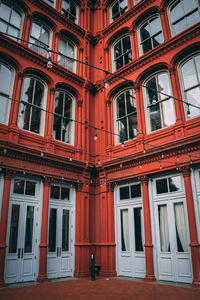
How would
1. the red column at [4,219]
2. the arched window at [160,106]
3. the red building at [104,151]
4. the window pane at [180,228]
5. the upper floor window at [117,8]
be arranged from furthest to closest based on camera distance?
the upper floor window at [117,8] → the arched window at [160,106] → the red building at [104,151] → the window pane at [180,228] → the red column at [4,219]

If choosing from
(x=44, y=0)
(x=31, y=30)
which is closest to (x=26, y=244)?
(x=31, y=30)

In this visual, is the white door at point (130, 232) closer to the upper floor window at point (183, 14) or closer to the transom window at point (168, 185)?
the transom window at point (168, 185)

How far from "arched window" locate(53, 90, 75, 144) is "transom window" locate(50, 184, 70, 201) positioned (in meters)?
2.12

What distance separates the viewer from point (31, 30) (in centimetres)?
1093

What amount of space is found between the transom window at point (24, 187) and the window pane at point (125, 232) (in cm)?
383

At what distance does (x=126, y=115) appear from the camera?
11.0 metres

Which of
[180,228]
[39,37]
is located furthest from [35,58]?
[180,228]

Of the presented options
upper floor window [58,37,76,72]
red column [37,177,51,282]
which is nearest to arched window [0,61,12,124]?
red column [37,177,51,282]

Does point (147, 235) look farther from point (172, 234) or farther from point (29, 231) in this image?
point (29, 231)

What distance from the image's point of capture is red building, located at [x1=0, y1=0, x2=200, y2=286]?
8.12 m

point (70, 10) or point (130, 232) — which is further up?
point (70, 10)

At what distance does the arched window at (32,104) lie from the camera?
945 centimetres

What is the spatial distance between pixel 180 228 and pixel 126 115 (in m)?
5.38

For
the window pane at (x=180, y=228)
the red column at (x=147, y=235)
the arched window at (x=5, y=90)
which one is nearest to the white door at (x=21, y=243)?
the arched window at (x=5, y=90)
